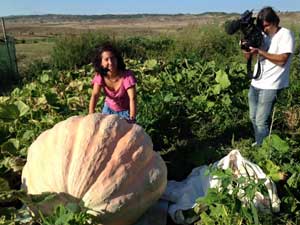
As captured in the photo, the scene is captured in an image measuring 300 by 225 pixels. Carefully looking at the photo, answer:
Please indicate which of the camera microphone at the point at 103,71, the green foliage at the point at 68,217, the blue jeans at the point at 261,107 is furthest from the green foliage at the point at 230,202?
the camera microphone at the point at 103,71

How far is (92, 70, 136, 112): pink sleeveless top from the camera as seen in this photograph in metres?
4.87

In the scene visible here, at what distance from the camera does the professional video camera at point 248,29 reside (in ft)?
16.1

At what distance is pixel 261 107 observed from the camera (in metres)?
5.04

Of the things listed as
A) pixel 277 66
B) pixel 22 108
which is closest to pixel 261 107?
pixel 277 66

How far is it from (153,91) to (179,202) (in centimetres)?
347

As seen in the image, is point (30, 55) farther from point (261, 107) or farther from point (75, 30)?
point (75, 30)

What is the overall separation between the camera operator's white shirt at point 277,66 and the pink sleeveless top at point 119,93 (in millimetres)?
1254

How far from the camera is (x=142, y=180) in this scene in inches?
141

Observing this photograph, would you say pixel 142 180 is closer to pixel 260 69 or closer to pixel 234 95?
pixel 260 69

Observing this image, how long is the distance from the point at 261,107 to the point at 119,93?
139 centimetres

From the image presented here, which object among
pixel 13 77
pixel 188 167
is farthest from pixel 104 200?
pixel 13 77

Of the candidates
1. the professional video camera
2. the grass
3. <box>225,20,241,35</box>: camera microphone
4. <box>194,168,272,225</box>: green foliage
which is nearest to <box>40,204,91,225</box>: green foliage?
<box>194,168,272,225</box>: green foliage

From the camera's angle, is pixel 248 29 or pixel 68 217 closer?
pixel 68 217

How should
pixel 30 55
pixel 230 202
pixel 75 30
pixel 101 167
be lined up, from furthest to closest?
pixel 75 30 → pixel 30 55 → pixel 101 167 → pixel 230 202
